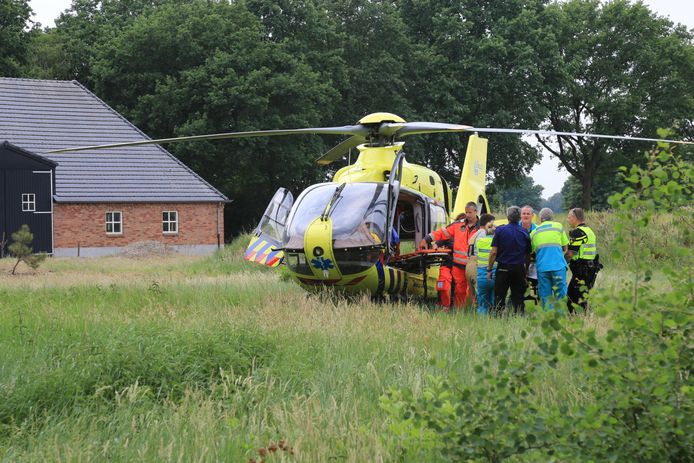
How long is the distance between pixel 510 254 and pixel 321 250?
2.70 meters

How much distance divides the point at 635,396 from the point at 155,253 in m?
33.7

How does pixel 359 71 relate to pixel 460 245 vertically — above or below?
above

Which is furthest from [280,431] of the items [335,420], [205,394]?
[205,394]

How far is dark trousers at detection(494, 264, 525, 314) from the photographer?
11945 mm

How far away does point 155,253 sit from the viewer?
119ft

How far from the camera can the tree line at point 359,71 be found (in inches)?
1676

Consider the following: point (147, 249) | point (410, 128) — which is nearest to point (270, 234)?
point (410, 128)

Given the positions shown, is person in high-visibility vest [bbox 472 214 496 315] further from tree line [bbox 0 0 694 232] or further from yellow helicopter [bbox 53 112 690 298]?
tree line [bbox 0 0 694 232]

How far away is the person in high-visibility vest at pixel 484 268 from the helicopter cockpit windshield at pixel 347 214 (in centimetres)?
144

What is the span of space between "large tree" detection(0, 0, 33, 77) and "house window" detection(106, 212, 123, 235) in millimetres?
11645

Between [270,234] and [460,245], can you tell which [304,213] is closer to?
[460,245]

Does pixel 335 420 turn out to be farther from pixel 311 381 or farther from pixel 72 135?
pixel 72 135

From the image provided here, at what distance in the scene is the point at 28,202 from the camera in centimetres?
3450

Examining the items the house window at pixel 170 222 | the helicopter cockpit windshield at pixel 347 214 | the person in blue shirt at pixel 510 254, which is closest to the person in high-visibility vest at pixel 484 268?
the person in blue shirt at pixel 510 254
